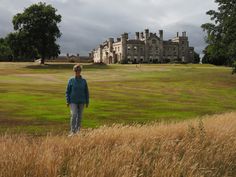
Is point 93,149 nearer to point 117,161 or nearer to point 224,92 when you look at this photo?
point 117,161

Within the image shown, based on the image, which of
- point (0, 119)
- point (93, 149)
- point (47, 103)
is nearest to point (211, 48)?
point (47, 103)

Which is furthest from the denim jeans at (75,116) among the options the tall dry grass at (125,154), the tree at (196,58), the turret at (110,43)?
the tree at (196,58)

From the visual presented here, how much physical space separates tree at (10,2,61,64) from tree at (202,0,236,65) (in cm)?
4859

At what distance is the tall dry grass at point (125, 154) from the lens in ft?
34.3

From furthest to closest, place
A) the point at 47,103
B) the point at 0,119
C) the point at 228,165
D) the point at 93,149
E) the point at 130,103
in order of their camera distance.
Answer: the point at 130,103
the point at 47,103
the point at 0,119
the point at 228,165
the point at 93,149

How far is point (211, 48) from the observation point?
62.9m

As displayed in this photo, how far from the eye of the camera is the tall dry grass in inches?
412

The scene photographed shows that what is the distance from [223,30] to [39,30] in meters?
51.9

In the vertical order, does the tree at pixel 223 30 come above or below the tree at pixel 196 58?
above

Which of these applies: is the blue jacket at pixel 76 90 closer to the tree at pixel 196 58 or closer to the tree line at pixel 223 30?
the tree line at pixel 223 30

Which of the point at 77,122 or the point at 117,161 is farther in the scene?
the point at 77,122

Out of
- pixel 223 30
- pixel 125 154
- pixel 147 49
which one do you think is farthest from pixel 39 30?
pixel 125 154

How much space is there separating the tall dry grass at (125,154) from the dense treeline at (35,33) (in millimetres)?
89870

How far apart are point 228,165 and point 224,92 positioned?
43.3 m
